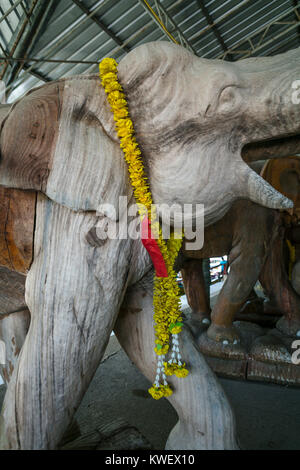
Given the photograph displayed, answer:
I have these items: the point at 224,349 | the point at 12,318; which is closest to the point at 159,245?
the point at 12,318

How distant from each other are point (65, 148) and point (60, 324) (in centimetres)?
40

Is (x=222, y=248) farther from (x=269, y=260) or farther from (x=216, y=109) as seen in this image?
(x=216, y=109)

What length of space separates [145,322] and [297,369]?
1.26m

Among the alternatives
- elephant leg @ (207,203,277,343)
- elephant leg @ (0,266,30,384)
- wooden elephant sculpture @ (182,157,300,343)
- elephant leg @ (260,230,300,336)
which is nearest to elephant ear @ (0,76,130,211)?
elephant leg @ (0,266,30,384)

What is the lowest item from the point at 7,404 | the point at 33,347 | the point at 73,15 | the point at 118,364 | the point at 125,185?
the point at 118,364

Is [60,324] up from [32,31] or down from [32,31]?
down

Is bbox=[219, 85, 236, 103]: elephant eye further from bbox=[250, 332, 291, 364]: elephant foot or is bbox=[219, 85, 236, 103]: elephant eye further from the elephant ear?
bbox=[250, 332, 291, 364]: elephant foot

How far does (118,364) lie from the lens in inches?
80.0

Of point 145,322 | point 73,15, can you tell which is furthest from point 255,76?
point 73,15

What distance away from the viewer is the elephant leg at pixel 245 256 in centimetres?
199

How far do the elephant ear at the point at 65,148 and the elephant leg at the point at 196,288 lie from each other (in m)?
1.70

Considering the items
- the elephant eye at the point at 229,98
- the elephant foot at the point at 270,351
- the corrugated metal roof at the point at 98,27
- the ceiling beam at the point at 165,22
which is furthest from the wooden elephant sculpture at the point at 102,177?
the ceiling beam at the point at 165,22

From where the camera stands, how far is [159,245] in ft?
2.84

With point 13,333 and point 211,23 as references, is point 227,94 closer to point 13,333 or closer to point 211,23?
point 13,333
